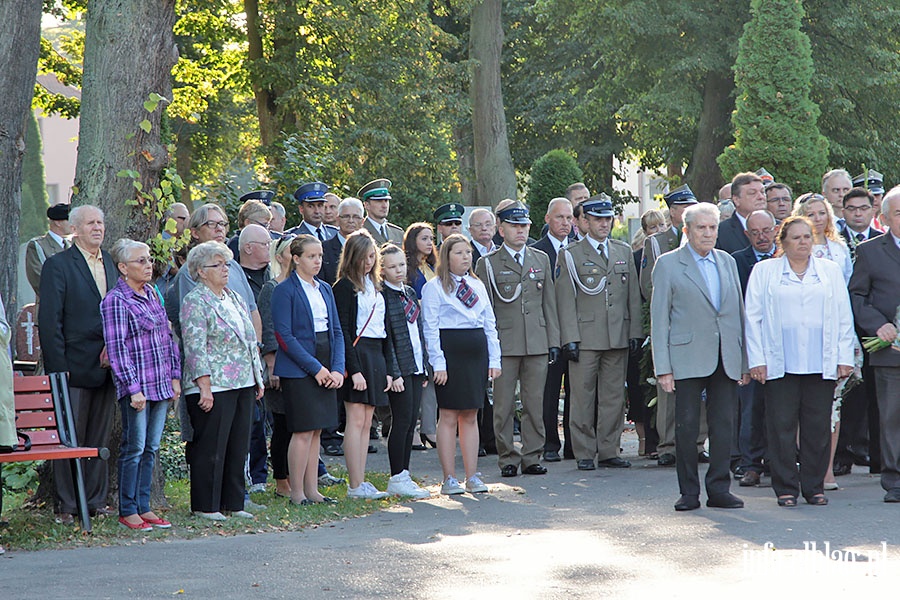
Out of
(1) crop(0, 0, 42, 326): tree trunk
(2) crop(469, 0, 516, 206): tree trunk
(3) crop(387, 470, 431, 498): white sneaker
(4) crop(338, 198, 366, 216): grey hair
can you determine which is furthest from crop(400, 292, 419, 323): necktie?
(2) crop(469, 0, 516, 206): tree trunk

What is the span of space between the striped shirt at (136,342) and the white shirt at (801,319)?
4.46 metres

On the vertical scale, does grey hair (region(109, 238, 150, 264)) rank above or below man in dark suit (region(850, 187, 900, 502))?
above

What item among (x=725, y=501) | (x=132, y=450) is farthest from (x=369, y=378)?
(x=725, y=501)

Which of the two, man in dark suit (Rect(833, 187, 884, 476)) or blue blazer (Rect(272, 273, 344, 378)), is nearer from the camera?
blue blazer (Rect(272, 273, 344, 378))

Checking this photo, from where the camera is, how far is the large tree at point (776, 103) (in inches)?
1156

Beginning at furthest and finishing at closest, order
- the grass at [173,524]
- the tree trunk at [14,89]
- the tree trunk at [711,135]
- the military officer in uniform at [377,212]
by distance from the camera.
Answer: the tree trunk at [711,135], the military officer in uniform at [377,212], the tree trunk at [14,89], the grass at [173,524]

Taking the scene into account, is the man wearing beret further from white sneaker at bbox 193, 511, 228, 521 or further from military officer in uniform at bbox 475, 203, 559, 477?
white sneaker at bbox 193, 511, 228, 521

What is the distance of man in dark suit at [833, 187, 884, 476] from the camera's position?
11.9 m

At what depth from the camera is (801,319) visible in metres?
10.1

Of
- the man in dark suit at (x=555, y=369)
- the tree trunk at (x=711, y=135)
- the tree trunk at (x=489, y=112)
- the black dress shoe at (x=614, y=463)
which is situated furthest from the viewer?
the tree trunk at (x=711, y=135)

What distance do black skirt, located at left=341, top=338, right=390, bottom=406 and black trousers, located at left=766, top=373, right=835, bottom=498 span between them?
3014 millimetres

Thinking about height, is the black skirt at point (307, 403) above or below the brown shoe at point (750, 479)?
above

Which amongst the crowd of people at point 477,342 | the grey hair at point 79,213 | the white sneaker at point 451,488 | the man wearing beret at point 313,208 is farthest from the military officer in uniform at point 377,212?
the grey hair at point 79,213

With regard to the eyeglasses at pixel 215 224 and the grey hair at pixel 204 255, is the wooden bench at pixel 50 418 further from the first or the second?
the eyeglasses at pixel 215 224
